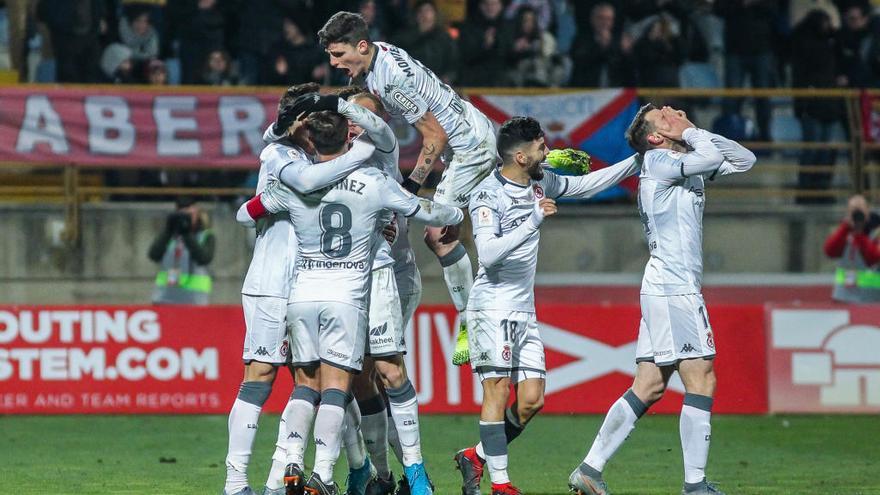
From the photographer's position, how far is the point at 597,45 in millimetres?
19797

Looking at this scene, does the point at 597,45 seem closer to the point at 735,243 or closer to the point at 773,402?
the point at 735,243

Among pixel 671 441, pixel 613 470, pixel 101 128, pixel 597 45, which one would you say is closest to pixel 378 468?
pixel 613 470

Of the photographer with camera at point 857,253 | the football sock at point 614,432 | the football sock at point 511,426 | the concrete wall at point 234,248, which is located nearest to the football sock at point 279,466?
the football sock at point 511,426

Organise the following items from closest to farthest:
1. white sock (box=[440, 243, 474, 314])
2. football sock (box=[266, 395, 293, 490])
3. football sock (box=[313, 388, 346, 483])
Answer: football sock (box=[313, 388, 346, 483]), football sock (box=[266, 395, 293, 490]), white sock (box=[440, 243, 474, 314])

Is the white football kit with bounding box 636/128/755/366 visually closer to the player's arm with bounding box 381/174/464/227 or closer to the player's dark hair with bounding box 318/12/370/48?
the player's arm with bounding box 381/174/464/227

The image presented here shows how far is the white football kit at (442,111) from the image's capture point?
9867 mm

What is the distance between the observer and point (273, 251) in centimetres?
955

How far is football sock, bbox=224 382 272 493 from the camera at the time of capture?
9164 mm

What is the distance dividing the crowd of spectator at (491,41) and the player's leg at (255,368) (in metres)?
9.82

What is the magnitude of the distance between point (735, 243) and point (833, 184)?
68.0 inches

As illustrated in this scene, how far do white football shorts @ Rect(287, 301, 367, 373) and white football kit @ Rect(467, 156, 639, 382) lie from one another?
33.3 inches

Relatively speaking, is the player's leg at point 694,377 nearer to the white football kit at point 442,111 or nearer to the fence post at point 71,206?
the white football kit at point 442,111

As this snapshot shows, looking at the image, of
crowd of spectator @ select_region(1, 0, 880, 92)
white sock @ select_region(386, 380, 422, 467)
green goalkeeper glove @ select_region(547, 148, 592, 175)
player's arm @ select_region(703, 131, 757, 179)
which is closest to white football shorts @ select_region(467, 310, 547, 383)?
white sock @ select_region(386, 380, 422, 467)

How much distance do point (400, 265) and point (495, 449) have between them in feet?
4.98
